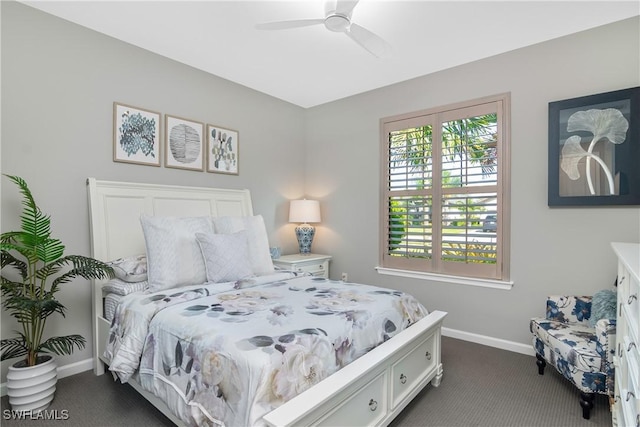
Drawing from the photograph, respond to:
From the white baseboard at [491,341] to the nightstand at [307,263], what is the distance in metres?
1.52

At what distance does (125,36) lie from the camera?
279 centimetres

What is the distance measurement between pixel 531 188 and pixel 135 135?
137 inches

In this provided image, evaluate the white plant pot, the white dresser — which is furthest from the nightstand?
the white dresser

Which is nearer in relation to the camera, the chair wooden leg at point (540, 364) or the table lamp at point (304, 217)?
the chair wooden leg at point (540, 364)

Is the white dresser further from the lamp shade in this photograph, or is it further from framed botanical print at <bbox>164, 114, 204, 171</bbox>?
framed botanical print at <bbox>164, 114, 204, 171</bbox>

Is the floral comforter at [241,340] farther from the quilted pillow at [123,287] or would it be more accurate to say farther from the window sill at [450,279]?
the window sill at [450,279]

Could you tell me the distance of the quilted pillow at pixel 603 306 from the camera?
7.00ft

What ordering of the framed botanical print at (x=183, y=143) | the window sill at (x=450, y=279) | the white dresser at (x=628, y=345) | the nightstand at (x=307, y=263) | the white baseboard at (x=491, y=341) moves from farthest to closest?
the nightstand at (x=307, y=263)
the framed botanical print at (x=183, y=143)
the window sill at (x=450, y=279)
the white baseboard at (x=491, y=341)
the white dresser at (x=628, y=345)

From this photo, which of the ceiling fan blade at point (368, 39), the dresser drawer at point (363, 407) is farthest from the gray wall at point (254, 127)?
the dresser drawer at point (363, 407)

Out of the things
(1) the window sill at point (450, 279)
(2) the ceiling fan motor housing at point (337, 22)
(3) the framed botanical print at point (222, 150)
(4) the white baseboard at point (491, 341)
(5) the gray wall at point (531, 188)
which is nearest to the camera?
(2) the ceiling fan motor housing at point (337, 22)

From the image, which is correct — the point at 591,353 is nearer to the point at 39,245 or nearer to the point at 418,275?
the point at 418,275

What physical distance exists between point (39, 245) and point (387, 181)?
3083 millimetres

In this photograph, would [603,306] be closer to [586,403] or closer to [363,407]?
[586,403]

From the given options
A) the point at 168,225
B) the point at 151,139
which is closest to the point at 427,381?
the point at 168,225
